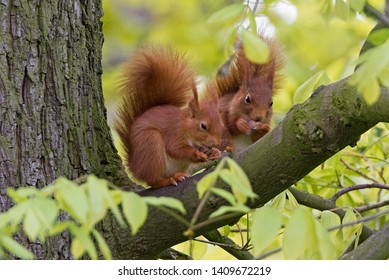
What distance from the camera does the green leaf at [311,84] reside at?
6.61 ft

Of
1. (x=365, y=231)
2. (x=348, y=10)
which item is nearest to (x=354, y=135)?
(x=348, y=10)

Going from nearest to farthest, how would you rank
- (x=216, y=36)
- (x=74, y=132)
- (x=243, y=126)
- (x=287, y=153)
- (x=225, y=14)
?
(x=225, y=14) → (x=287, y=153) → (x=74, y=132) → (x=243, y=126) → (x=216, y=36)

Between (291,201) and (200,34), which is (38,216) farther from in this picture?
(200,34)

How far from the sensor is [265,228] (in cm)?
120

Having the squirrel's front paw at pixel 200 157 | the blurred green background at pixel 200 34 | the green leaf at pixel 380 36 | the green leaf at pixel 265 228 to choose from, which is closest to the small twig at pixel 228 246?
the squirrel's front paw at pixel 200 157

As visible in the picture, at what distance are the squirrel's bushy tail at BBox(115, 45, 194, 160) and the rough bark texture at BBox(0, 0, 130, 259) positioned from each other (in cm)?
18

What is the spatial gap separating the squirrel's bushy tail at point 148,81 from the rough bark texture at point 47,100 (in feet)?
0.60

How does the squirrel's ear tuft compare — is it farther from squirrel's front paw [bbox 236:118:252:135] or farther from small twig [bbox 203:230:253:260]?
small twig [bbox 203:230:253:260]

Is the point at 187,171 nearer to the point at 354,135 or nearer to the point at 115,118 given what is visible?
the point at 115,118

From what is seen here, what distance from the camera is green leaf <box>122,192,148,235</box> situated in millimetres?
1147

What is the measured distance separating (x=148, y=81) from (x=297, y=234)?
1025 millimetres

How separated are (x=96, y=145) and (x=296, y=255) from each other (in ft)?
2.77

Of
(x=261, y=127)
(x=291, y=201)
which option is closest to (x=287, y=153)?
(x=291, y=201)

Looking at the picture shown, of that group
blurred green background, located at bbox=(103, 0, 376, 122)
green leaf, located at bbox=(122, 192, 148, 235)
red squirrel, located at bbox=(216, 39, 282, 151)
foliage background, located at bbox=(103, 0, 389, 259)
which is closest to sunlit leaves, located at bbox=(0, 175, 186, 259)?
green leaf, located at bbox=(122, 192, 148, 235)
